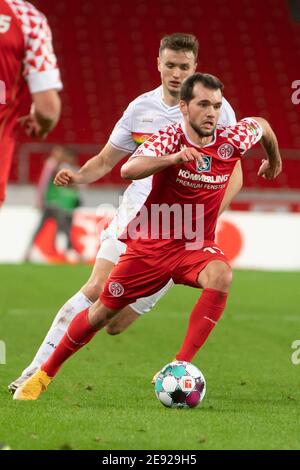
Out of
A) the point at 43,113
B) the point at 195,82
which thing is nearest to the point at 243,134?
the point at 195,82

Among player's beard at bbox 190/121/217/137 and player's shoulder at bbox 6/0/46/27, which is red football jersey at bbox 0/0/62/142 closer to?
player's shoulder at bbox 6/0/46/27

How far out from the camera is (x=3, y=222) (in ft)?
57.1

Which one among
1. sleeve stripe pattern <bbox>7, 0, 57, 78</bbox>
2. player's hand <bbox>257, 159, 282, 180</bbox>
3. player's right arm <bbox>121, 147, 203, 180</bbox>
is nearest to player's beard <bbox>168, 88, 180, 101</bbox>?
player's hand <bbox>257, 159, 282, 180</bbox>

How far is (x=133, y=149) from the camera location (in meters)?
7.19

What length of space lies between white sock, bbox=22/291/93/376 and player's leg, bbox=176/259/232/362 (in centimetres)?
83

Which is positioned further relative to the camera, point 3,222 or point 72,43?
point 72,43

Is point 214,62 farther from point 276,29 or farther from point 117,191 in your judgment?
point 117,191

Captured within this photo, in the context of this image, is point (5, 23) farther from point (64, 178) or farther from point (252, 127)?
point (252, 127)

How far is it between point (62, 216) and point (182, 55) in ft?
35.4

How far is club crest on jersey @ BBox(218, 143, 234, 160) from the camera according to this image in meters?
6.42

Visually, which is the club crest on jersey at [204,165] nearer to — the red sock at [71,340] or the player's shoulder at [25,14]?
the red sock at [71,340]

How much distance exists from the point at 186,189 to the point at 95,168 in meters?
0.86

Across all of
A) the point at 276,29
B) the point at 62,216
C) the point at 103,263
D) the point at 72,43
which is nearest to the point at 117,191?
the point at 62,216

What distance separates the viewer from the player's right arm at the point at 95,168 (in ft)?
22.0
